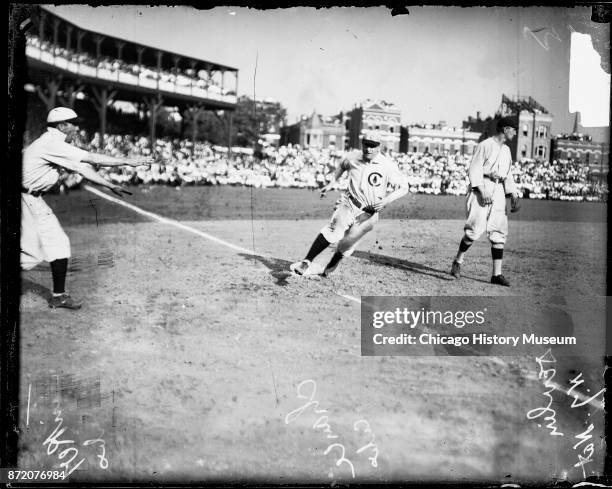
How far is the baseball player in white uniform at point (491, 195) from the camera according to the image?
4.26 metres

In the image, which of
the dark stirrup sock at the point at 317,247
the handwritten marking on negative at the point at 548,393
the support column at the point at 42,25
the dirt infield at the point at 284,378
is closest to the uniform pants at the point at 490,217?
the dirt infield at the point at 284,378

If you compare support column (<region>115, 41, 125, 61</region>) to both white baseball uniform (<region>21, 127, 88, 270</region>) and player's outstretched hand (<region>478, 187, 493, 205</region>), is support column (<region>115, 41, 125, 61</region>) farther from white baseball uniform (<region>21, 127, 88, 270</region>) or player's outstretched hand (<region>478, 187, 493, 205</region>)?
player's outstretched hand (<region>478, 187, 493, 205</region>)

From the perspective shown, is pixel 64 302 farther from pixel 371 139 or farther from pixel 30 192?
pixel 371 139

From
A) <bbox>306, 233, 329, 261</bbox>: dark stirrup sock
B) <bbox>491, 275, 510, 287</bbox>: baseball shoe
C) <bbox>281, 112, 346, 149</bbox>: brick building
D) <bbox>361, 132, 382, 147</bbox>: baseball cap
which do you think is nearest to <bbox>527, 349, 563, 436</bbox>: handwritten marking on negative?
<bbox>491, 275, 510, 287</bbox>: baseball shoe

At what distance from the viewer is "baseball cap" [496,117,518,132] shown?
13.5 ft

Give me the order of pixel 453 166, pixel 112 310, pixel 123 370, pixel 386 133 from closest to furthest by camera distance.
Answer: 1. pixel 123 370
2. pixel 112 310
3. pixel 386 133
4. pixel 453 166

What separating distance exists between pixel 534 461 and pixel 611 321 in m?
1.24

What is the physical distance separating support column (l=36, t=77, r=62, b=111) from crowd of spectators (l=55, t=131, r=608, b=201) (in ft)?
1.23

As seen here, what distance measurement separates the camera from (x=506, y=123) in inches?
164

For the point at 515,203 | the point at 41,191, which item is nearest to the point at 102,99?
the point at 41,191

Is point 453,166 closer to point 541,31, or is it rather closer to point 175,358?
point 541,31

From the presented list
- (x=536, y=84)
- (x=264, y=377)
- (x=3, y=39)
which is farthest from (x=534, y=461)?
(x=3, y=39)

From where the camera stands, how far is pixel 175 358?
3.70 metres

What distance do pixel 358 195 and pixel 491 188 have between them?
1.17 meters
